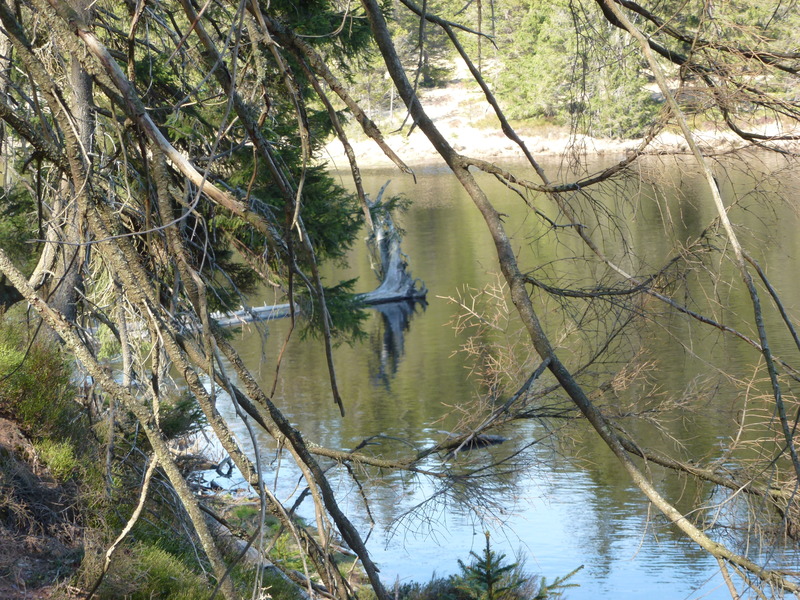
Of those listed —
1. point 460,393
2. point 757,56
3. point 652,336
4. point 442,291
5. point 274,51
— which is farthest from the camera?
point 442,291

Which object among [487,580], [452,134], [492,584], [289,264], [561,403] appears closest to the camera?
[289,264]

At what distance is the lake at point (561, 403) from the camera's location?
2.80 meters

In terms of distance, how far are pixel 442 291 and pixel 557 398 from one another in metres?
17.0

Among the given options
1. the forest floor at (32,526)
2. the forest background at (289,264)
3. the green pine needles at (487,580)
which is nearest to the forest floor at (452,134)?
the green pine needles at (487,580)

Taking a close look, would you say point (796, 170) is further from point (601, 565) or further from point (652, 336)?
point (601, 565)

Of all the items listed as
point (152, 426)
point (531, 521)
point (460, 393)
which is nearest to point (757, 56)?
point (152, 426)

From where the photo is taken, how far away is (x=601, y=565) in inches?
372

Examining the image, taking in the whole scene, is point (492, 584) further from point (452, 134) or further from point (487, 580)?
point (452, 134)

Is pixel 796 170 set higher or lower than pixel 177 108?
lower

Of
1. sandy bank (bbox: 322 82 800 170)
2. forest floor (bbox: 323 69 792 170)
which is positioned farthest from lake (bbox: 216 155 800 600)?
sandy bank (bbox: 322 82 800 170)

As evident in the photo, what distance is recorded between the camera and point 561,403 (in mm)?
2893

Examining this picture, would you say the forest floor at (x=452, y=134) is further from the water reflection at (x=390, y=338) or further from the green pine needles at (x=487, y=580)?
the green pine needles at (x=487, y=580)

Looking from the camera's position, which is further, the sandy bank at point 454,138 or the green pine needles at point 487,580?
the sandy bank at point 454,138

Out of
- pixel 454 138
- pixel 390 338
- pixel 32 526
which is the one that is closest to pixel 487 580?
pixel 32 526
